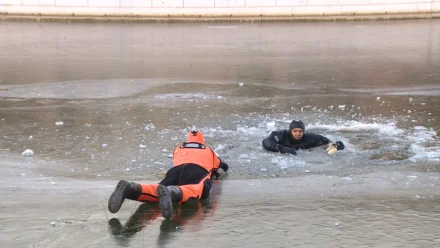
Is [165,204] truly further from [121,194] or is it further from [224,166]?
[224,166]

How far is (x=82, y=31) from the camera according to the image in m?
25.3

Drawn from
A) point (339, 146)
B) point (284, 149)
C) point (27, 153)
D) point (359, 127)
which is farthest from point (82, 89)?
point (339, 146)

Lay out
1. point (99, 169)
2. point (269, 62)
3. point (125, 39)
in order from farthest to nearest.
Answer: point (125, 39)
point (269, 62)
point (99, 169)

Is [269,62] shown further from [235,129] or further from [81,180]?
A: [81,180]

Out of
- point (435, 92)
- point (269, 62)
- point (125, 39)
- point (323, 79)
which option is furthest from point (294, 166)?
point (125, 39)

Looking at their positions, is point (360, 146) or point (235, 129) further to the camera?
point (235, 129)

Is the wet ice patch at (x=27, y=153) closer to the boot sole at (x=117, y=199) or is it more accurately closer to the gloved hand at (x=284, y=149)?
the boot sole at (x=117, y=199)

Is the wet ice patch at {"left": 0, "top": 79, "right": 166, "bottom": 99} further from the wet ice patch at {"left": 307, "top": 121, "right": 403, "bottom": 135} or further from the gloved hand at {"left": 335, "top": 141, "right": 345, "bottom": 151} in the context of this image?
the gloved hand at {"left": 335, "top": 141, "right": 345, "bottom": 151}

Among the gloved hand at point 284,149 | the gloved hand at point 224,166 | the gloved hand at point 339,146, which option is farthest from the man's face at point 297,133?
the gloved hand at point 224,166

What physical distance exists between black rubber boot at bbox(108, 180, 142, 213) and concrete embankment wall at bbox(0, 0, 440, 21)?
25.1 m

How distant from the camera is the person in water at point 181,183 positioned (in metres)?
5.66

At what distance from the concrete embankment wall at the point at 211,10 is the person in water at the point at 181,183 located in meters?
24.0

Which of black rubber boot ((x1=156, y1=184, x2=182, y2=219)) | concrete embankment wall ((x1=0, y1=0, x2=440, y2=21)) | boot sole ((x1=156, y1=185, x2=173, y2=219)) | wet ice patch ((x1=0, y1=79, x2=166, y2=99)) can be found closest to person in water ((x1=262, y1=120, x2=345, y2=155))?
black rubber boot ((x1=156, y1=184, x2=182, y2=219))

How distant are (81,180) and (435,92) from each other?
768 centimetres
